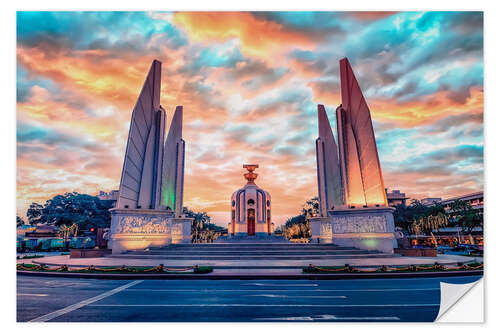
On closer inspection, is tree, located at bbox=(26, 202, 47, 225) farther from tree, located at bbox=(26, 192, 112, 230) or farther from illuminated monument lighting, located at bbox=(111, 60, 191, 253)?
illuminated monument lighting, located at bbox=(111, 60, 191, 253)

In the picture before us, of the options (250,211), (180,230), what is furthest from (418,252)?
(250,211)

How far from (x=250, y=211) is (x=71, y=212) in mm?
27989

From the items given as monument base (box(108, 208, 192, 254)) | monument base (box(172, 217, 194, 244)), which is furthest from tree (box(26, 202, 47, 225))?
monument base (box(108, 208, 192, 254))

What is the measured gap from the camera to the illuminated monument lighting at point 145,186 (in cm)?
1873

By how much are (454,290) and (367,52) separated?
831cm

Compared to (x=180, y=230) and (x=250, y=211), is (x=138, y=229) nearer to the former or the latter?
(x=180, y=230)

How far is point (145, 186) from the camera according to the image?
71.6 feet

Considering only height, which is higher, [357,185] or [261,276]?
[357,185]

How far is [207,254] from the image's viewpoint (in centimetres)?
1722

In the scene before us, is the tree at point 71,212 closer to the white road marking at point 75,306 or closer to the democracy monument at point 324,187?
the democracy monument at point 324,187

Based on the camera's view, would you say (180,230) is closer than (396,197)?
Yes
